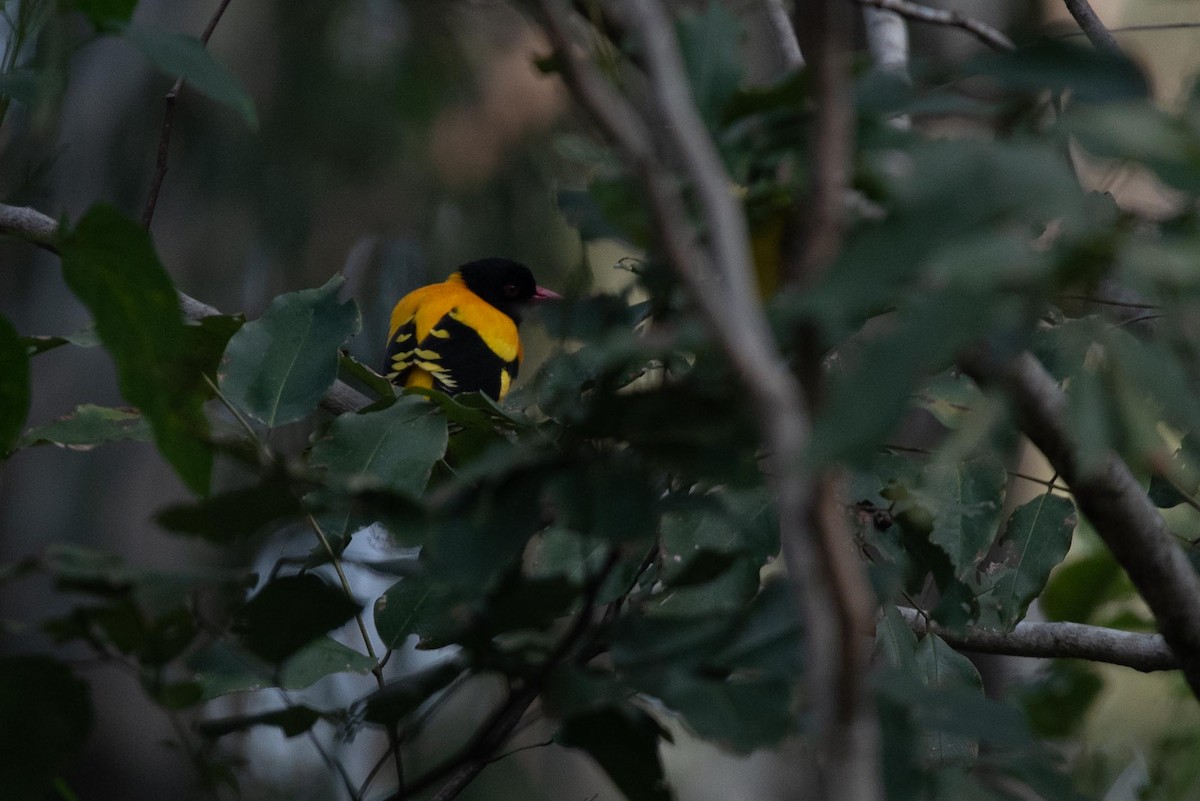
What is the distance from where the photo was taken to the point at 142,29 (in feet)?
3.02

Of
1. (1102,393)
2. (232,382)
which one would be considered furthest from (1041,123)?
(232,382)

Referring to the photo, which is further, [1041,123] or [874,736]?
[1041,123]

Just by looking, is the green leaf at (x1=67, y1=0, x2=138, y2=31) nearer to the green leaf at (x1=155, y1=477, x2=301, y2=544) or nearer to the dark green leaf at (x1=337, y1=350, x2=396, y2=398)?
the green leaf at (x1=155, y1=477, x2=301, y2=544)

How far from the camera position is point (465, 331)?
4.73 m

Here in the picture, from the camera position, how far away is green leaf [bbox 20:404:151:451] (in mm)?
1455

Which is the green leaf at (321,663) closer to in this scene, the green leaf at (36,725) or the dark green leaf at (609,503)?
the green leaf at (36,725)

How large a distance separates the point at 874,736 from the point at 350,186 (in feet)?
19.7

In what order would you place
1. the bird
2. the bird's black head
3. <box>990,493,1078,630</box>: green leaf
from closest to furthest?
<box>990,493,1078,630</box>: green leaf < the bird < the bird's black head

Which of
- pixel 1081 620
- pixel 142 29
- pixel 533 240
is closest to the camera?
pixel 142 29

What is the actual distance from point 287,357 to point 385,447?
0.15 meters

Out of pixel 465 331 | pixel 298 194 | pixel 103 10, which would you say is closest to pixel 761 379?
pixel 103 10

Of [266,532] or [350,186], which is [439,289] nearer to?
[350,186]

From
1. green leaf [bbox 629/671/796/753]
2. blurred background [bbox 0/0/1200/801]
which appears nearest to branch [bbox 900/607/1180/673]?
green leaf [bbox 629/671/796/753]

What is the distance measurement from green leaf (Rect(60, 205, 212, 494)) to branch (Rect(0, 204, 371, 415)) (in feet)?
1.76
